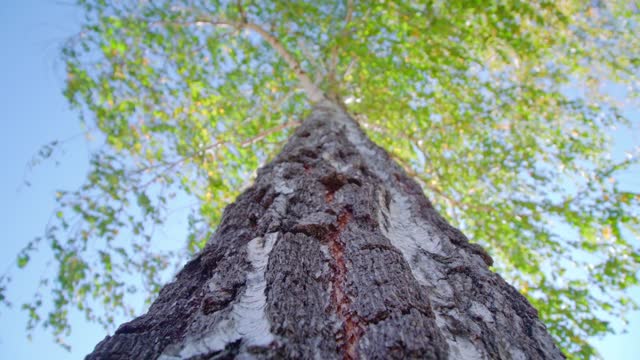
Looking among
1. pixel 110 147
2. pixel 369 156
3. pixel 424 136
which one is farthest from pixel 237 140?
pixel 369 156

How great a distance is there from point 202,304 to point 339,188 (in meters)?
0.97

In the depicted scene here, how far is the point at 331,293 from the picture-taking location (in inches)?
49.6

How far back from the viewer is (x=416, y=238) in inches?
71.6

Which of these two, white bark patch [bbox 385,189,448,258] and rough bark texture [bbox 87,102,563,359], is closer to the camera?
rough bark texture [bbox 87,102,563,359]

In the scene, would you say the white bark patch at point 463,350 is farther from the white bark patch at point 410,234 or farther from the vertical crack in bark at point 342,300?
the white bark patch at point 410,234

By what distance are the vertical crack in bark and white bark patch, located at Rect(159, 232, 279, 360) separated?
0.21 metres

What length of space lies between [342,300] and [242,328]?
1.07 ft

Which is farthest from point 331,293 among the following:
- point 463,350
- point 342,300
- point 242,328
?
point 463,350

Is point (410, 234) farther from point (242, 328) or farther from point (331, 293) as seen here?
point (242, 328)

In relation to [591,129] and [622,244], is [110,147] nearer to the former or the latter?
[622,244]

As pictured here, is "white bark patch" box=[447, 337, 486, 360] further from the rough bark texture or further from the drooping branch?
Answer: the drooping branch

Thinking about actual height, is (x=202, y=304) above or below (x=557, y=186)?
below

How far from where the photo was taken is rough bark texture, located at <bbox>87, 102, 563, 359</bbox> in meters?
1.04

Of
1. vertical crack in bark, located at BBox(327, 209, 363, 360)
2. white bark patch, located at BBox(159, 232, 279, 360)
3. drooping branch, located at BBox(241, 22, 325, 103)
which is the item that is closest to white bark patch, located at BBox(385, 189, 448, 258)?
vertical crack in bark, located at BBox(327, 209, 363, 360)
